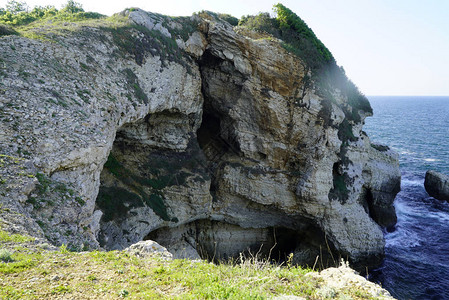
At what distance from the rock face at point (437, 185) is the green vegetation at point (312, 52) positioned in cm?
1719

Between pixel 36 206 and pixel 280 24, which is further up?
pixel 280 24

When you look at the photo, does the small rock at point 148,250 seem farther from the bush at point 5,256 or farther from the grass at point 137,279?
the bush at point 5,256

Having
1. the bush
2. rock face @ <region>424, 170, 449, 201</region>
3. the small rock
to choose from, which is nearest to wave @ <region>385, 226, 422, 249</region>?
rock face @ <region>424, 170, 449, 201</region>

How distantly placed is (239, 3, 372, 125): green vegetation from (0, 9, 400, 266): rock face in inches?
35.9

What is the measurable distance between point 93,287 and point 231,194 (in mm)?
19417

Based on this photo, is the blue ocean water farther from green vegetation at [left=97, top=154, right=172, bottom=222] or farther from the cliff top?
green vegetation at [left=97, top=154, right=172, bottom=222]

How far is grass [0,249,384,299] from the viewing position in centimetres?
632

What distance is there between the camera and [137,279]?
23.5 ft

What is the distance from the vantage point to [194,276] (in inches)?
282

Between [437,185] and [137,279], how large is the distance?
43.0 meters

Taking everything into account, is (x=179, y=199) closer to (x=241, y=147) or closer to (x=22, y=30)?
(x=241, y=147)

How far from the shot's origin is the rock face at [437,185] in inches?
1451

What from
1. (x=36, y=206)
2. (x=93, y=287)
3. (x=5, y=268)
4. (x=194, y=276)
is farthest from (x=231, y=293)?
(x=36, y=206)

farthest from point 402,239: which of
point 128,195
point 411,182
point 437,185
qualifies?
point 128,195
